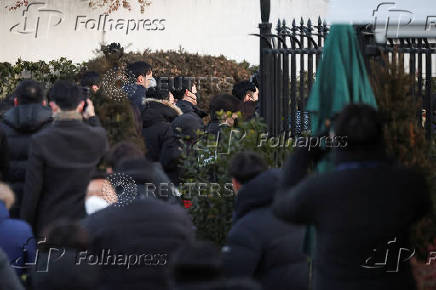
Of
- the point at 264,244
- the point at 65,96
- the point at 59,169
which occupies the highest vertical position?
the point at 65,96

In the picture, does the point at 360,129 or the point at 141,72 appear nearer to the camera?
the point at 360,129

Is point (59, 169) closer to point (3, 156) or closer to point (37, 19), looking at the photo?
point (3, 156)

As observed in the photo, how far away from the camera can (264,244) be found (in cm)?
526

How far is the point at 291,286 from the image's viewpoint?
17.5 ft

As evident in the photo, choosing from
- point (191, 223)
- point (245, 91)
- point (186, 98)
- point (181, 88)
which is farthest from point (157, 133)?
point (191, 223)

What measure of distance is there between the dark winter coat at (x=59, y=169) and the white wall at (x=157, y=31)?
41.7 ft

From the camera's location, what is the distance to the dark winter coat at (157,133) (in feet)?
30.3

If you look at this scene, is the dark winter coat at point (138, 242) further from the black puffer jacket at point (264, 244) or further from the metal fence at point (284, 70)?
the metal fence at point (284, 70)

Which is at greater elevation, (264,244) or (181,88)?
(181,88)

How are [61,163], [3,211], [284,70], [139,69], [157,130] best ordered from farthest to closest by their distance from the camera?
[139,69], [157,130], [284,70], [61,163], [3,211]

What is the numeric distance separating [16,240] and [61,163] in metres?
0.75

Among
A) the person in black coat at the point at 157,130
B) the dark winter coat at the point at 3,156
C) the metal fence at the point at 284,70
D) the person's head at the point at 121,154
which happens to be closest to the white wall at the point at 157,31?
the person in black coat at the point at 157,130

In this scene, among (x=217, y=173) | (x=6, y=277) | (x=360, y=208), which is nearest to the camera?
(x=360, y=208)

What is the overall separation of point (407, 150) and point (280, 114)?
2498 millimetres
